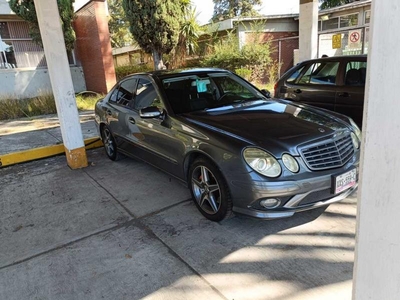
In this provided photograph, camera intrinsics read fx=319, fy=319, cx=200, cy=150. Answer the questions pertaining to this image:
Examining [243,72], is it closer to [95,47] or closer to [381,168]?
[95,47]

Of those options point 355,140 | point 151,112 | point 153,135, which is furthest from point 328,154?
point 153,135

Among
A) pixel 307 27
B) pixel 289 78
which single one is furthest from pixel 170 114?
pixel 307 27

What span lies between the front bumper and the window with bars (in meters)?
12.9

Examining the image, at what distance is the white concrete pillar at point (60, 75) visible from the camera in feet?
14.8

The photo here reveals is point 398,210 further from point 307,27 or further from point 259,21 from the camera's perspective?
point 259,21

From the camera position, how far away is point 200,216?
11.2 feet

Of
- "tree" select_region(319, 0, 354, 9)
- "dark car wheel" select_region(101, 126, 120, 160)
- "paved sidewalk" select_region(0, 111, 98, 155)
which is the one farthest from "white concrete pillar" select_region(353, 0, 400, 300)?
"tree" select_region(319, 0, 354, 9)

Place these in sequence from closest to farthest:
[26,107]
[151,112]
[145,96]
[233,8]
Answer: [151,112] < [145,96] < [26,107] < [233,8]

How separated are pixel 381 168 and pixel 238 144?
171cm

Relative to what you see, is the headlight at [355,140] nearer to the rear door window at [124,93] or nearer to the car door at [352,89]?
the car door at [352,89]

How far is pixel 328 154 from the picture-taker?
288cm

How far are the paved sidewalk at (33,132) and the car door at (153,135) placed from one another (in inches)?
123

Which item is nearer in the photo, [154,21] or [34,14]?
[154,21]

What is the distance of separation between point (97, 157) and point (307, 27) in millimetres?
6202
